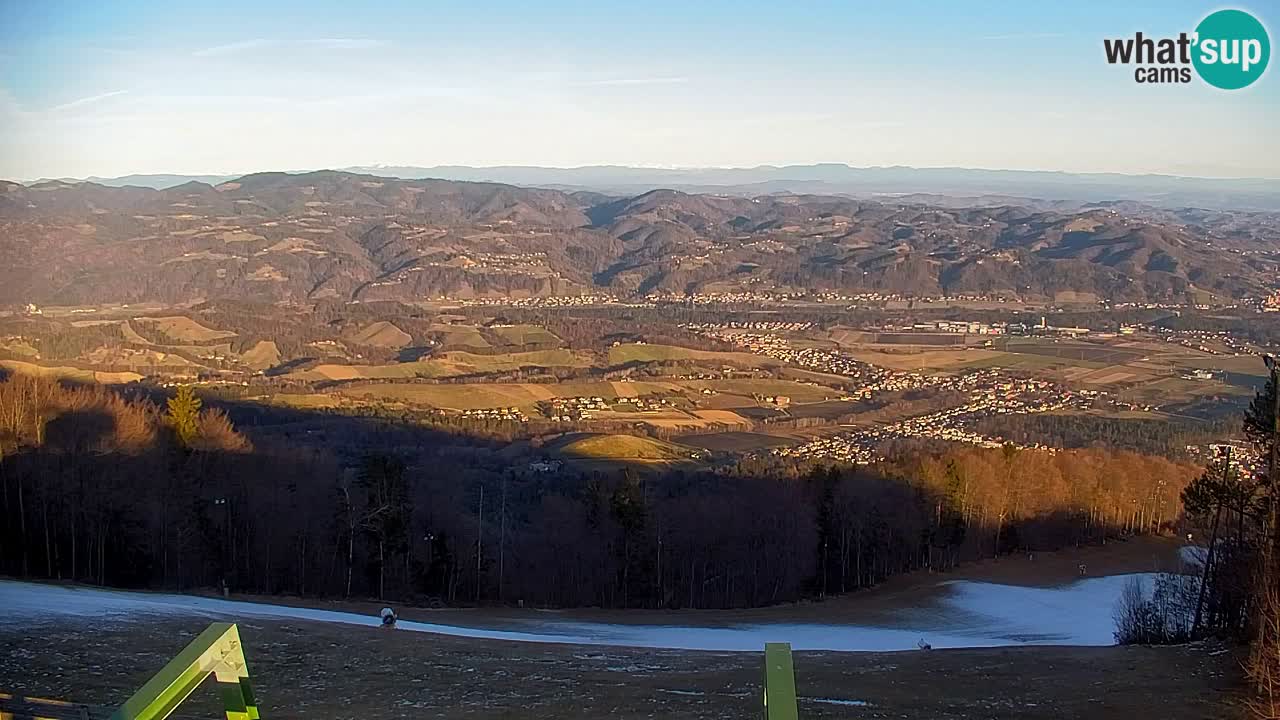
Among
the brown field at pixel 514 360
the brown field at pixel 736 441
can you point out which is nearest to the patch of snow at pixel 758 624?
the brown field at pixel 736 441

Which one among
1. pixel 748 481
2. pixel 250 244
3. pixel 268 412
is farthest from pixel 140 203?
pixel 748 481

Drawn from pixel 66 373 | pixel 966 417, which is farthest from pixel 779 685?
pixel 966 417

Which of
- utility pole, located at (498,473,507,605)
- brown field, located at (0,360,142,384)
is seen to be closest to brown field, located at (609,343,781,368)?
brown field, located at (0,360,142,384)

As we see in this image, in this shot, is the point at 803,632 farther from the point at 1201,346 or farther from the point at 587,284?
the point at 587,284

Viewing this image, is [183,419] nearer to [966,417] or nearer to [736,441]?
[736,441]

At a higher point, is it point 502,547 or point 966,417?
point 502,547
